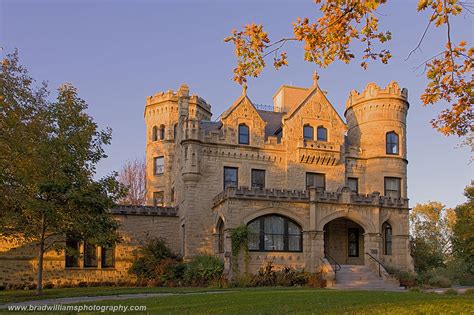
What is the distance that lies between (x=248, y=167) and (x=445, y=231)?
36.4m

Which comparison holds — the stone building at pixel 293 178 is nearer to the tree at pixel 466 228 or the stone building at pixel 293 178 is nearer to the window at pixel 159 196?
the window at pixel 159 196

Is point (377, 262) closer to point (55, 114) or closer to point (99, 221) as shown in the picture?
point (99, 221)

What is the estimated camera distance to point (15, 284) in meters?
27.4

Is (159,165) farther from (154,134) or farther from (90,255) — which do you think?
(90,255)

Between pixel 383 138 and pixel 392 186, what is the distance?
346cm

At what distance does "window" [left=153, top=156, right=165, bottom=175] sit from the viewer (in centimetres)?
3831

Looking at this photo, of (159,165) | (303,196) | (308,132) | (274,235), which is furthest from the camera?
(159,165)

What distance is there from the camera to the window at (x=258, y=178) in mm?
32156

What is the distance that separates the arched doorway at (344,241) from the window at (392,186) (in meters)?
3.86

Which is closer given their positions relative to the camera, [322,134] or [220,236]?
[220,236]

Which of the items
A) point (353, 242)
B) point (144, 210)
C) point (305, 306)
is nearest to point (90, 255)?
point (144, 210)

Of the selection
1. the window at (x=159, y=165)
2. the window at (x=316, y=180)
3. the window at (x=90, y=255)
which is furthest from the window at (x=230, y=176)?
the window at (x=90, y=255)

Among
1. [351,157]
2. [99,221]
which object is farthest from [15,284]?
[351,157]

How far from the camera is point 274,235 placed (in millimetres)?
27672
